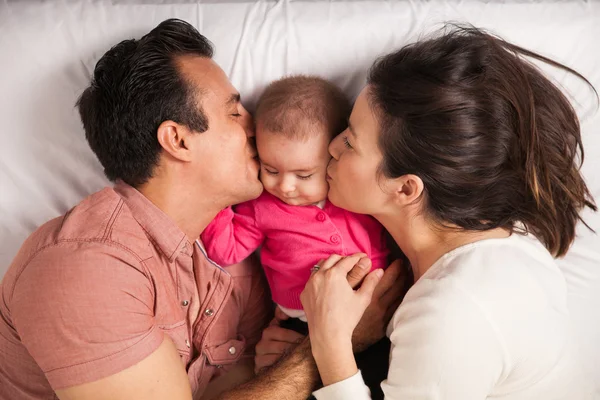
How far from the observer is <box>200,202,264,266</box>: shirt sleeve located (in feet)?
5.18

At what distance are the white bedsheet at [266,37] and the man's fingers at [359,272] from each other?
0.48m

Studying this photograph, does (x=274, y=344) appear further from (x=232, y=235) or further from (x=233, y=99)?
(x=233, y=99)

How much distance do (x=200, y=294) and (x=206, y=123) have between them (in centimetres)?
48

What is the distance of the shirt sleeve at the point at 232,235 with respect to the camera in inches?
62.2

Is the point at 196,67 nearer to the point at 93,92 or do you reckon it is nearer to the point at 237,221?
the point at 93,92

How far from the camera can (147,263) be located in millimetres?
1359

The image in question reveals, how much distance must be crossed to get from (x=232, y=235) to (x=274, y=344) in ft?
1.11

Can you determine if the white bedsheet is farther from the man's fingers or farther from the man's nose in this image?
the man's fingers

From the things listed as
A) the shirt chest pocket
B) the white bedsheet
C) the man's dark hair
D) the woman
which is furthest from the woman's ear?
the shirt chest pocket

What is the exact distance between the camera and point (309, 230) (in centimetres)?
151

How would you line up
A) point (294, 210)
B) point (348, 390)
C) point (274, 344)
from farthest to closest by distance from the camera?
point (274, 344)
point (294, 210)
point (348, 390)

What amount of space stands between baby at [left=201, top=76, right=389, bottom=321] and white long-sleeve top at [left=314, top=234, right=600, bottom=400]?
304mm

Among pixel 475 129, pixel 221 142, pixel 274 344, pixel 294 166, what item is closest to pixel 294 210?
pixel 294 166

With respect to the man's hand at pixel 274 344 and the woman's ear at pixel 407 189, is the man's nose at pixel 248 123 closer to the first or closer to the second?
the woman's ear at pixel 407 189
